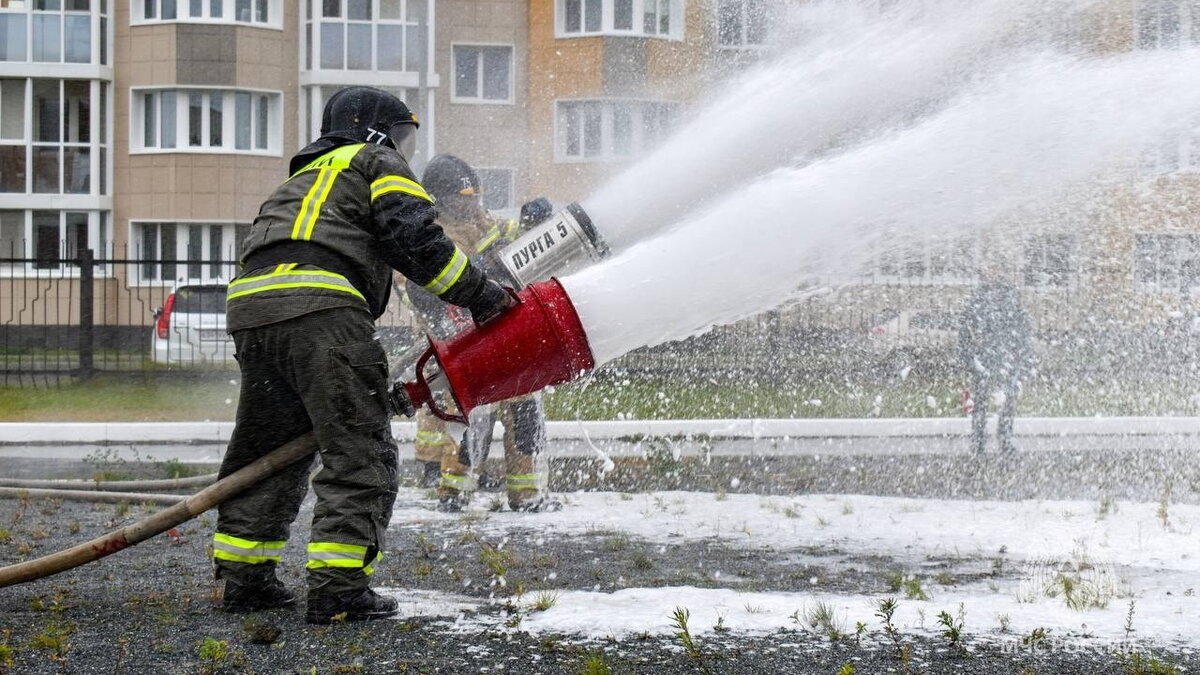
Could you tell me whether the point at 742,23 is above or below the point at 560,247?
above

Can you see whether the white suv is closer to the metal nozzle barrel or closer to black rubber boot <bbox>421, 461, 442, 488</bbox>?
black rubber boot <bbox>421, 461, 442, 488</bbox>

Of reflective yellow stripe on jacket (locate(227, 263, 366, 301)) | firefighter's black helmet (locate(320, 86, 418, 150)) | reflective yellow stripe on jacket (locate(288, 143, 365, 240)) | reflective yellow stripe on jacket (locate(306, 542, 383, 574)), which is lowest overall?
reflective yellow stripe on jacket (locate(306, 542, 383, 574))

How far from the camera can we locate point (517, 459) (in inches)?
265

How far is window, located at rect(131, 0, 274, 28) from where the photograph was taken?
27.4 metres

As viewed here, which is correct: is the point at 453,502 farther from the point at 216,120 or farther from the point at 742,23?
the point at 216,120

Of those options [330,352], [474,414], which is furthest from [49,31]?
[330,352]

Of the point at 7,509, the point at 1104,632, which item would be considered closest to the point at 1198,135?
the point at 1104,632

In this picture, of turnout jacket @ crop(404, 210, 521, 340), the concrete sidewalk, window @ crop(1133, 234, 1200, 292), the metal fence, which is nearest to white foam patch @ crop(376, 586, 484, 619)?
turnout jacket @ crop(404, 210, 521, 340)

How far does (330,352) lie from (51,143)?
26.4 m

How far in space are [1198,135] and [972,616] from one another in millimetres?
3198

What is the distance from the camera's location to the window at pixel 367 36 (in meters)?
27.3

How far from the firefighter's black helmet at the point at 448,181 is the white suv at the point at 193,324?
11823 mm

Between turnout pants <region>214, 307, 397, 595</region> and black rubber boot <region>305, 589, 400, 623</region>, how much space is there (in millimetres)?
25

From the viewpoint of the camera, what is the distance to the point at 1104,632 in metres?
3.99
